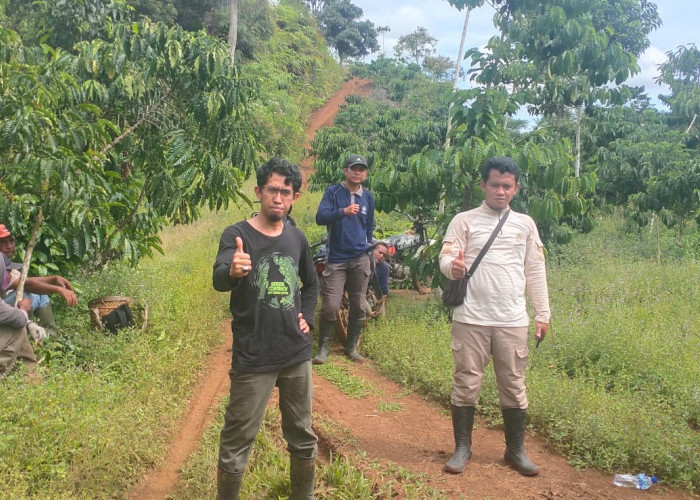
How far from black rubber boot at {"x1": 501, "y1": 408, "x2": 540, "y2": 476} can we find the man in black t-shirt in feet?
4.26

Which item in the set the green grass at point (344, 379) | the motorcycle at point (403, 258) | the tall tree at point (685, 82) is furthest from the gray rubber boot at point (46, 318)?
the tall tree at point (685, 82)

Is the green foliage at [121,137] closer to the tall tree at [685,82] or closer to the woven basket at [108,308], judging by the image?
the woven basket at [108,308]

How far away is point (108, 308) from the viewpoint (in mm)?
5512

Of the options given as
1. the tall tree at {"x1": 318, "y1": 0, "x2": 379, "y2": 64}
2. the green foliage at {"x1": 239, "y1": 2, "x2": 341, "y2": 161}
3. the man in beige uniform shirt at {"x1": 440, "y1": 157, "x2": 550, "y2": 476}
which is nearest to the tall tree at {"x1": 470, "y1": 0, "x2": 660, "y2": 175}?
the man in beige uniform shirt at {"x1": 440, "y1": 157, "x2": 550, "y2": 476}

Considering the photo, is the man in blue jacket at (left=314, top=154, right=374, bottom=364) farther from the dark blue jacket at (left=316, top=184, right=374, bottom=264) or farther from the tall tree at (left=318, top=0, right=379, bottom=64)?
the tall tree at (left=318, top=0, right=379, bottom=64)

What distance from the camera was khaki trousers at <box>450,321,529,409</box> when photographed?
3.43 metres

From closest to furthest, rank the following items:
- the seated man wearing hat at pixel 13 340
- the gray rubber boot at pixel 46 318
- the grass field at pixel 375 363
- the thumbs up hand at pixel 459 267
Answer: the thumbs up hand at pixel 459 267 < the grass field at pixel 375 363 < the seated man wearing hat at pixel 13 340 < the gray rubber boot at pixel 46 318

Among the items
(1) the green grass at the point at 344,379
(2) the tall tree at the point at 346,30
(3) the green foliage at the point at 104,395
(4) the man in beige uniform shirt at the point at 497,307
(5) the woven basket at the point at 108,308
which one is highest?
(2) the tall tree at the point at 346,30

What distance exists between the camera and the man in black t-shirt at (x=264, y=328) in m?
2.79

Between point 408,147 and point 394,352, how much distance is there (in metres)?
8.65

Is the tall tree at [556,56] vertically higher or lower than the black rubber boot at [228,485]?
higher

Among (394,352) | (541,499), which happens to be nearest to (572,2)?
(394,352)

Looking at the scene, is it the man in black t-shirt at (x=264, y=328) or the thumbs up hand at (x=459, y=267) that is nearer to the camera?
the man in black t-shirt at (x=264, y=328)

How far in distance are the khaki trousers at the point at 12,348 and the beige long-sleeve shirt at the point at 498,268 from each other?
117 inches
